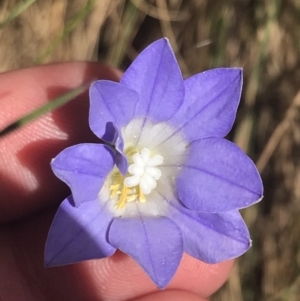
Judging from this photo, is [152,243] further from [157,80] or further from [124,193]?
[157,80]

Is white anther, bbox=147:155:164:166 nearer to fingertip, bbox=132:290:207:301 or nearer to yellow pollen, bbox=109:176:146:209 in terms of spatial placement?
Result: yellow pollen, bbox=109:176:146:209

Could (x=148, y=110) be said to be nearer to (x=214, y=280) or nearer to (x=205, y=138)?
(x=205, y=138)

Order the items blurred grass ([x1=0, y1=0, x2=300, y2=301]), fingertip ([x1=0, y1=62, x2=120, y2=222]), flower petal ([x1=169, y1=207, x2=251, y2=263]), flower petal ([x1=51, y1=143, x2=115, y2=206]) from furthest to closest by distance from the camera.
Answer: blurred grass ([x1=0, y1=0, x2=300, y2=301])
fingertip ([x1=0, y1=62, x2=120, y2=222])
flower petal ([x1=169, y1=207, x2=251, y2=263])
flower petal ([x1=51, y1=143, x2=115, y2=206])

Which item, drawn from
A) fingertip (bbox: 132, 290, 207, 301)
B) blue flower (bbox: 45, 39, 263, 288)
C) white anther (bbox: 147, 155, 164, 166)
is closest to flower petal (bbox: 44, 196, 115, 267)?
blue flower (bbox: 45, 39, 263, 288)

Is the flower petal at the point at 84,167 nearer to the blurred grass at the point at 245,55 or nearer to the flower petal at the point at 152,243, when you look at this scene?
the flower petal at the point at 152,243

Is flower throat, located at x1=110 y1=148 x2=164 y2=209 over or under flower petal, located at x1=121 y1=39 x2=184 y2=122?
under

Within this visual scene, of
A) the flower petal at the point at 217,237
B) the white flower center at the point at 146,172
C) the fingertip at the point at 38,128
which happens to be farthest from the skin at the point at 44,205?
the flower petal at the point at 217,237
